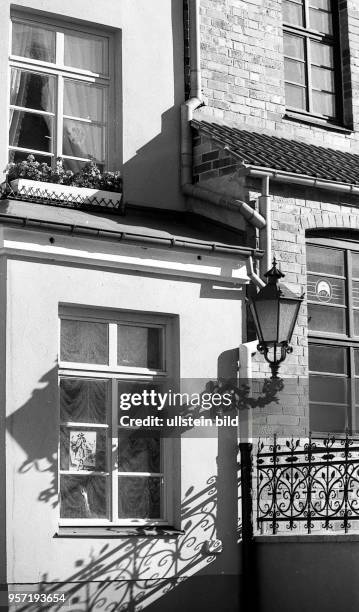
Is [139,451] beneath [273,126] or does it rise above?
beneath

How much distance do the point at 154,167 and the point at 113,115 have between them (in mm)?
678

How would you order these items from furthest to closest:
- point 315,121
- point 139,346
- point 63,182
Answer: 1. point 315,121
2. point 63,182
3. point 139,346

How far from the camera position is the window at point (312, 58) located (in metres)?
14.5

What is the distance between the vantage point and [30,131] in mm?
12320

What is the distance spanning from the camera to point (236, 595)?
11594 mm

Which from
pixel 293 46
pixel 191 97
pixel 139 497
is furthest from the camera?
pixel 293 46

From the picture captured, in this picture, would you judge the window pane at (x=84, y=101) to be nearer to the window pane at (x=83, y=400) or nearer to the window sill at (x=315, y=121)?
the window sill at (x=315, y=121)

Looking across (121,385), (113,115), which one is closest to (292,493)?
(121,385)

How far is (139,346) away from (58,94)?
279 cm

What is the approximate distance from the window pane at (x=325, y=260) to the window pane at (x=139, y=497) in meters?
2.93

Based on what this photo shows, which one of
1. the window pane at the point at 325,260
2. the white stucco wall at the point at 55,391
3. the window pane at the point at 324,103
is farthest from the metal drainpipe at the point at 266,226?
the window pane at the point at 324,103

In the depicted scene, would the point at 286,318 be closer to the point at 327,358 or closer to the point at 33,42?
the point at 327,358

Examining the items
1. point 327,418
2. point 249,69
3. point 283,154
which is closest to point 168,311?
point 327,418

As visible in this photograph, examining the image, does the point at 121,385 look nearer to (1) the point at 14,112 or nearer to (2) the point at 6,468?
(2) the point at 6,468
